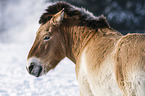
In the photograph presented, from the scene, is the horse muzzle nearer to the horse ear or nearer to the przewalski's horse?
the przewalski's horse

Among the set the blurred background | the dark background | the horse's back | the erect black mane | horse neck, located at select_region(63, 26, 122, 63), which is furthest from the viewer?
the dark background

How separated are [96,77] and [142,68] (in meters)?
0.64

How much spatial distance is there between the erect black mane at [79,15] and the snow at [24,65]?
3.14 ft

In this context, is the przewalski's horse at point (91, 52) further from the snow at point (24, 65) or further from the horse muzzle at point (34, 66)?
the snow at point (24, 65)

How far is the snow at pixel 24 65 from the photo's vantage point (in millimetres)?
7117

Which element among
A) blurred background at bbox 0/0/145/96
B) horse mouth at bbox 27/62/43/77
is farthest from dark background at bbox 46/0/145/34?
horse mouth at bbox 27/62/43/77

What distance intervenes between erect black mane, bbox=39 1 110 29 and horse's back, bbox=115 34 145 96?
992mm

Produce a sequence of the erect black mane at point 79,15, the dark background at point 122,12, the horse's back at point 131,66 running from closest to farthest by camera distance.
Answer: the horse's back at point 131,66 → the erect black mane at point 79,15 → the dark background at point 122,12

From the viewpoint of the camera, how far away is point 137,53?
4.67 ft

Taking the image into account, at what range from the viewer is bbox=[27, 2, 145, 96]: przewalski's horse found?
1.45m

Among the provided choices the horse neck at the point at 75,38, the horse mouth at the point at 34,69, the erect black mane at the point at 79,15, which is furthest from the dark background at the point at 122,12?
the horse mouth at the point at 34,69

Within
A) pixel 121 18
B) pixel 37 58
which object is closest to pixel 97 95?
pixel 37 58

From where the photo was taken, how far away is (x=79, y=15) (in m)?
2.73

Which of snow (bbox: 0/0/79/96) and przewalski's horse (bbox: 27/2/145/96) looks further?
snow (bbox: 0/0/79/96)
